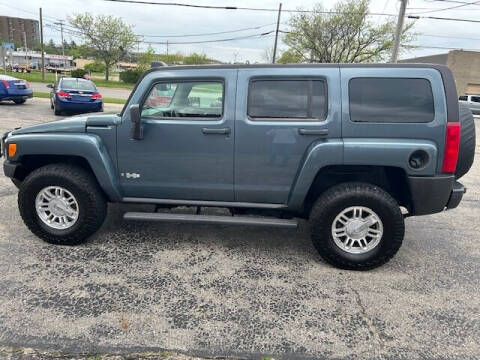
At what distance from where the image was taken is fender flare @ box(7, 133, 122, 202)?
3.43 metres

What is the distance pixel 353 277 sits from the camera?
128 inches

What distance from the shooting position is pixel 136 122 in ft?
10.8

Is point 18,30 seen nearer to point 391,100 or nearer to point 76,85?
point 76,85

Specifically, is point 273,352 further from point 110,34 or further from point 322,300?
point 110,34

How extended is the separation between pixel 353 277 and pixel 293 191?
38.7 inches

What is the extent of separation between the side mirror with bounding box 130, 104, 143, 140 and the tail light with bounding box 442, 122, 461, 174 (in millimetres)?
2817

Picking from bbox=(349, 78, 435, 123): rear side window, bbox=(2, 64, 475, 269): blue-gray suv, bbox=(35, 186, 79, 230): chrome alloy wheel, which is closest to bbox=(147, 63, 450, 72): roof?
bbox=(2, 64, 475, 269): blue-gray suv

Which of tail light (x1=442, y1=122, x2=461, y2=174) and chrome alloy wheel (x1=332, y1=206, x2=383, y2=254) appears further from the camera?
chrome alloy wheel (x1=332, y1=206, x2=383, y2=254)

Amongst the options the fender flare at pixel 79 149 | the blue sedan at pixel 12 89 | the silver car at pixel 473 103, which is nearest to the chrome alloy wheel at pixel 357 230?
the fender flare at pixel 79 149

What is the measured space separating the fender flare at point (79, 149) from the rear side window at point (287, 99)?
1526 millimetres

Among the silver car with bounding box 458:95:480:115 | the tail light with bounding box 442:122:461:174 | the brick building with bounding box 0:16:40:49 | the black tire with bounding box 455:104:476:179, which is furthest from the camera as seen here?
the brick building with bounding box 0:16:40:49

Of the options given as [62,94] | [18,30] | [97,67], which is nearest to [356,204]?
[62,94]

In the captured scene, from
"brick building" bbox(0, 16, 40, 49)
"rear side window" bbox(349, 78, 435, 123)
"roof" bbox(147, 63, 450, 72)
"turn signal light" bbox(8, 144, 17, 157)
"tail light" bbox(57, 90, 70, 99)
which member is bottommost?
"turn signal light" bbox(8, 144, 17, 157)

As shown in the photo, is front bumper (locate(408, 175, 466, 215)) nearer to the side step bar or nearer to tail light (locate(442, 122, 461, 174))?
tail light (locate(442, 122, 461, 174))
